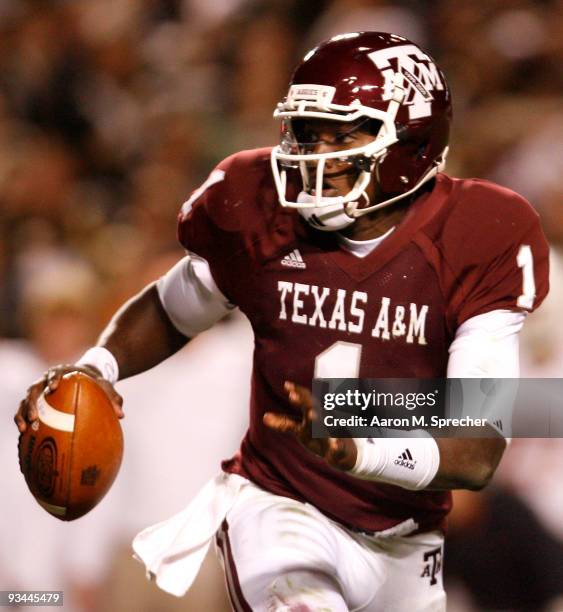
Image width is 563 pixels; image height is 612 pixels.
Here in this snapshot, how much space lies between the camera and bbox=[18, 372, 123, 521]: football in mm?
2299

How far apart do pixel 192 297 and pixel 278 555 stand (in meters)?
0.57

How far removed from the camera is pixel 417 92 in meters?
2.30

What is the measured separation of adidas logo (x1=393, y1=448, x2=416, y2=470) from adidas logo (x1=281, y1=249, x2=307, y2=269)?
1.57ft

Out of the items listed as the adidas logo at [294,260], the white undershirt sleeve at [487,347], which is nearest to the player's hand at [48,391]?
the adidas logo at [294,260]

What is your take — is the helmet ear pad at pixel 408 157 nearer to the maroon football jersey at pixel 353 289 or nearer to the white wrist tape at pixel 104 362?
the maroon football jersey at pixel 353 289

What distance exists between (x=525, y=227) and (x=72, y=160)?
2716mm

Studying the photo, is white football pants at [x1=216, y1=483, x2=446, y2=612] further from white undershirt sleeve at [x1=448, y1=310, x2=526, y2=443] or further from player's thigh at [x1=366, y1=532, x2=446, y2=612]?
white undershirt sleeve at [x1=448, y1=310, x2=526, y2=443]

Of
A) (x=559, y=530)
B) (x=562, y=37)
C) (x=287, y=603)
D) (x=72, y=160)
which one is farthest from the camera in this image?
(x=72, y=160)

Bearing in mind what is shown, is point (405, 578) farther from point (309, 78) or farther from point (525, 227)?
point (309, 78)

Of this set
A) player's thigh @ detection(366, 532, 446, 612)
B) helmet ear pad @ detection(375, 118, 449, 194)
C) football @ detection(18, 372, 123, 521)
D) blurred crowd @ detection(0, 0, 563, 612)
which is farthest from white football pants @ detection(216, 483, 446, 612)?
blurred crowd @ detection(0, 0, 563, 612)

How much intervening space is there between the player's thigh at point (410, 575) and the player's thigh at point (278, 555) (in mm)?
142

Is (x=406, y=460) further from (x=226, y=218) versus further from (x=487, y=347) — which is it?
(x=226, y=218)

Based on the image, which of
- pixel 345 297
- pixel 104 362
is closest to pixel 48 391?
pixel 104 362

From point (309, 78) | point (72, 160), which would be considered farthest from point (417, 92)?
→ point (72, 160)
